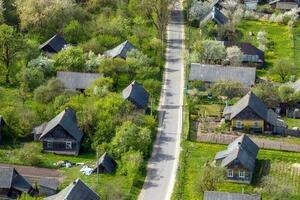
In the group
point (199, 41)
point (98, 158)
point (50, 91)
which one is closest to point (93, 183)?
point (98, 158)

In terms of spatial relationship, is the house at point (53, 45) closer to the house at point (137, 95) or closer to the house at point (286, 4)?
the house at point (137, 95)

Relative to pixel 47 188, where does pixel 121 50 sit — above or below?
above

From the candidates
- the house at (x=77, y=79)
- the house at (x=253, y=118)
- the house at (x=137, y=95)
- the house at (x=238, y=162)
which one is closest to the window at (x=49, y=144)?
the house at (x=137, y=95)

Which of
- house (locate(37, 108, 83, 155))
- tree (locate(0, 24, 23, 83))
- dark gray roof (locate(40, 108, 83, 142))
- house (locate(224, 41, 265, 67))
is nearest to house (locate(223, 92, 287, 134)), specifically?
dark gray roof (locate(40, 108, 83, 142))

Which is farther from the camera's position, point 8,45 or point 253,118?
point 8,45

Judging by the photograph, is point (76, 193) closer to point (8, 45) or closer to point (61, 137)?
point (61, 137)

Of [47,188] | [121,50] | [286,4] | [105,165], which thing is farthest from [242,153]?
[286,4]
